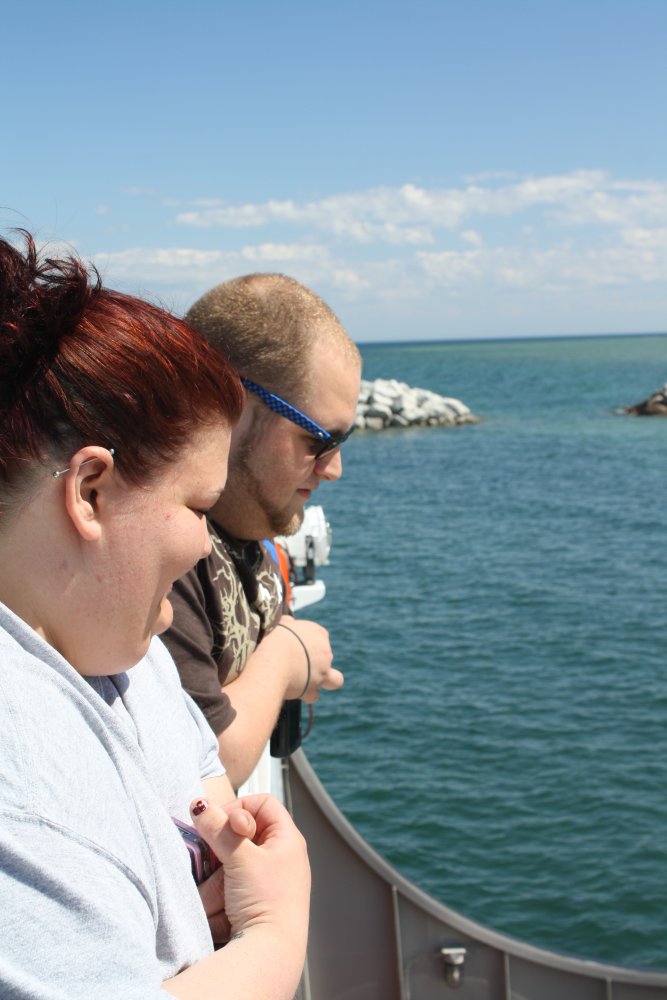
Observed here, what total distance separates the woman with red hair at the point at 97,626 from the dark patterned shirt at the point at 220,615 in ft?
1.90

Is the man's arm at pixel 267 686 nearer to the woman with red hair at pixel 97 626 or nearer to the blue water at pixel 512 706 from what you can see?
the woman with red hair at pixel 97 626

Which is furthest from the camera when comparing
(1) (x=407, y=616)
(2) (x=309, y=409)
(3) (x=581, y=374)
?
(3) (x=581, y=374)

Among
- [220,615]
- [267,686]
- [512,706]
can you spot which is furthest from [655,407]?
[220,615]

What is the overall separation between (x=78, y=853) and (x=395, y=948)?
141 inches

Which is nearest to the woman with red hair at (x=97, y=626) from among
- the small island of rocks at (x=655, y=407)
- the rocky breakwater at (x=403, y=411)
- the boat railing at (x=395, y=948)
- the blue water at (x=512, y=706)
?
the boat railing at (x=395, y=948)

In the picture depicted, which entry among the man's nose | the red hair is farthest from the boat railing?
the red hair

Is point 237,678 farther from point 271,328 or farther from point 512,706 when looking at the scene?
point 512,706

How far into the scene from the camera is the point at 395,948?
4148 millimetres

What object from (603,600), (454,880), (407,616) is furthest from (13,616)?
(603,600)

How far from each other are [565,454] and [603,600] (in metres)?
21.9

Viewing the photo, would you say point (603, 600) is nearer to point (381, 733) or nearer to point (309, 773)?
point (381, 733)

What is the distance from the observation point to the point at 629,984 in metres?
4.12

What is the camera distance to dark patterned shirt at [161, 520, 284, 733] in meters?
1.87

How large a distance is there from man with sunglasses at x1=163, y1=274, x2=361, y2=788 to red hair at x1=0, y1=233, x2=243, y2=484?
91 cm
